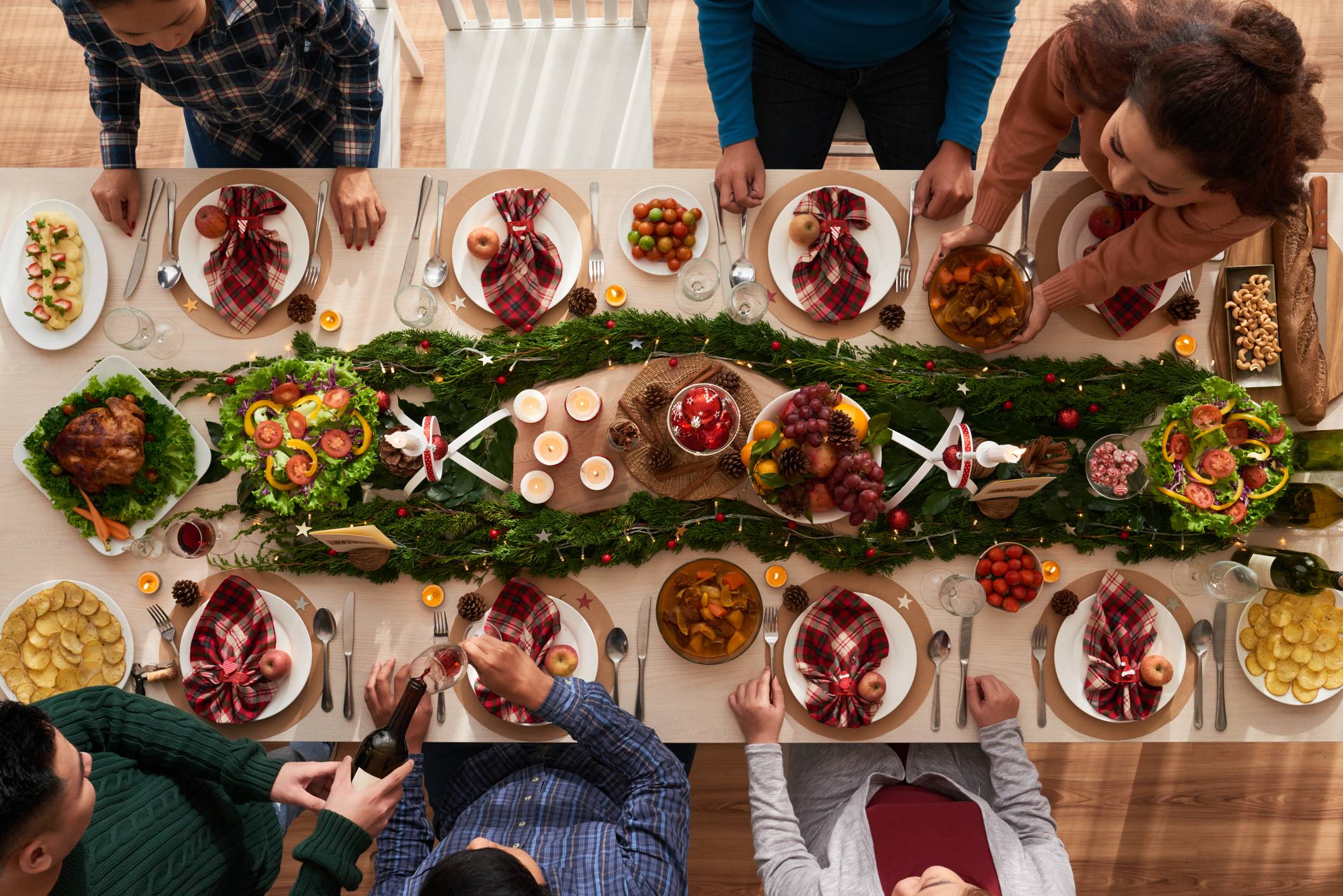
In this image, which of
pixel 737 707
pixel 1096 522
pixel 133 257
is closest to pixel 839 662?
pixel 737 707

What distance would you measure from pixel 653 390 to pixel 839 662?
0.77 metres

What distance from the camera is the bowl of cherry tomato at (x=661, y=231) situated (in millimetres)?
1953

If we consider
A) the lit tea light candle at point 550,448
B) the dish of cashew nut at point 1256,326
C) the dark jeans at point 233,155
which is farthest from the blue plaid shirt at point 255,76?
the dish of cashew nut at point 1256,326

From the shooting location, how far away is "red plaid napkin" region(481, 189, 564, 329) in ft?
6.39

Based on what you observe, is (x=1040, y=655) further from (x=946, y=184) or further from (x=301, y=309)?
(x=301, y=309)

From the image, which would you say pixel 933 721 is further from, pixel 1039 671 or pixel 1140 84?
pixel 1140 84

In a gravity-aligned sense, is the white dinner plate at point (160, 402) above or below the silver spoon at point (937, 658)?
above

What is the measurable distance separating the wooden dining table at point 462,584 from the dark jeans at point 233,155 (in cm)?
28

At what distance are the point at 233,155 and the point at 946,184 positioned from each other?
194 cm

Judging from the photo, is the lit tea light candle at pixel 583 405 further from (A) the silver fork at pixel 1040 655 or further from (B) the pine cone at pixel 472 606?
(A) the silver fork at pixel 1040 655

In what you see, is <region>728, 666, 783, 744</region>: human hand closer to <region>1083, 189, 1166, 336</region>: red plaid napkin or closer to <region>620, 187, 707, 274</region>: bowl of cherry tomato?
<region>620, 187, 707, 274</region>: bowl of cherry tomato

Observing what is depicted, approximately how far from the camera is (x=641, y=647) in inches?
74.0

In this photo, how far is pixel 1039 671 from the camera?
1.88m

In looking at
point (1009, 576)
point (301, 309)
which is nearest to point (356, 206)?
point (301, 309)
